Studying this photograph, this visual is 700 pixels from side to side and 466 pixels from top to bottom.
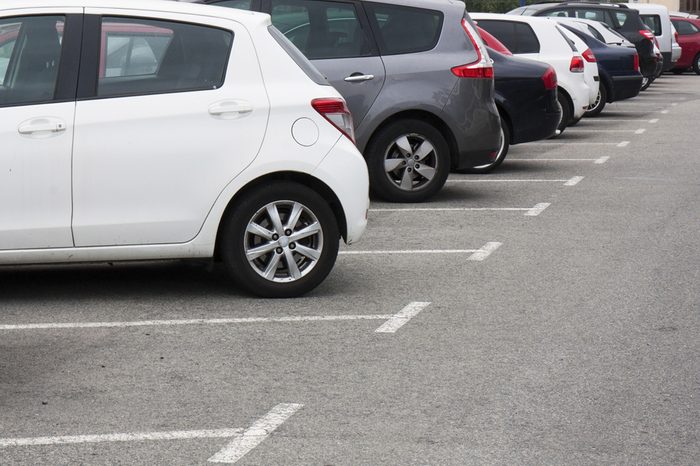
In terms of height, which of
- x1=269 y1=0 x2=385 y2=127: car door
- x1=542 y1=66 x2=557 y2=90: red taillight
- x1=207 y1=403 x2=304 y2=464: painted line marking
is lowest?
x1=542 y1=66 x2=557 y2=90: red taillight

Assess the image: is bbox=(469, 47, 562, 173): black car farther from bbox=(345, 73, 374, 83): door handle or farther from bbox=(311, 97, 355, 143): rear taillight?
bbox=(311, 97, 355, 143): rear taillight

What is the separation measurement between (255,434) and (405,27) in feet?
22.8

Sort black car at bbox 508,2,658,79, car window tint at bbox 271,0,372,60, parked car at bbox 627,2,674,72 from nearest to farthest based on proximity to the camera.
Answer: car window tint at bbox 271,0,372,60 → black car at bbox 508,2,658,79 → parked car at bbox 627,2,674,72

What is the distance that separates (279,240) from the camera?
756 centimetres

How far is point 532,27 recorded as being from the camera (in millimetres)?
17609

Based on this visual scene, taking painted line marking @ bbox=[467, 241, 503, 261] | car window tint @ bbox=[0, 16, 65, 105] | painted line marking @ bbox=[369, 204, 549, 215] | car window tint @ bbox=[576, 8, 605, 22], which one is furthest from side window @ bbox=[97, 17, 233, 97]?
car window tint @ bbox=[576, 8, 605, 22]

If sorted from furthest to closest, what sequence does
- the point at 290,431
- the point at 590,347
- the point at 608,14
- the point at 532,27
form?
1. the point at 608,14
2. the point at 532,27
3. the point at 590,347
4. the point at 290,431

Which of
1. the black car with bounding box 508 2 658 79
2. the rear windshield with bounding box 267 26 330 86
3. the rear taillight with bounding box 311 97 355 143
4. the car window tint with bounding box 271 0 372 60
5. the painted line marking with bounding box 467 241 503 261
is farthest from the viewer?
the black car with bounding box 508 2 658 79

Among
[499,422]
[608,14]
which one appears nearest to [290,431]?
[499,422]

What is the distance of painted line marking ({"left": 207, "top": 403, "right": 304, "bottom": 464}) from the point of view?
4.86 metres

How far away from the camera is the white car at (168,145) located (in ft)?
23.8

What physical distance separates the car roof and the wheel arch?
0.88m

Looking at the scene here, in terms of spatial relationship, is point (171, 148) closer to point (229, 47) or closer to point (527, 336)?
point (229, 47)

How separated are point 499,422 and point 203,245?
8.76 feet
